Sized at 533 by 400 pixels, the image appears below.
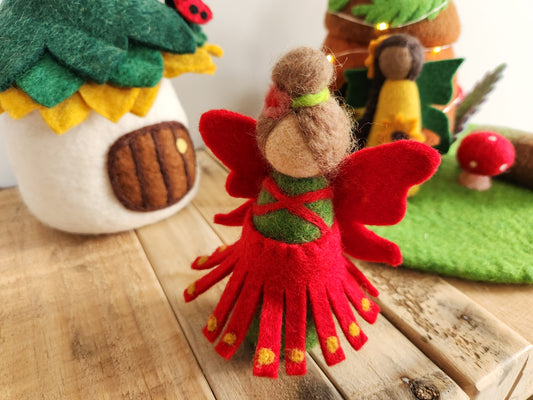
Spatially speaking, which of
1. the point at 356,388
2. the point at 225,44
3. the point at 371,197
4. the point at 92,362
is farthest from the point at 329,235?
the point at 225,44

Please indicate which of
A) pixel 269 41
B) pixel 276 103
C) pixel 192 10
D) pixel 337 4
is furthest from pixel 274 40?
pixel 276 103

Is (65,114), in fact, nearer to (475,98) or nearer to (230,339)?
(230,339)

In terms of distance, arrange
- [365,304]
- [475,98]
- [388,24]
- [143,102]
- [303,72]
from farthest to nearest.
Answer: [475,98], [388,24], [143,102], [365,304], [303,72]

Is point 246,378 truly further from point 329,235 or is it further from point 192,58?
point 192,58

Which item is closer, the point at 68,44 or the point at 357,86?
the point at 68,44

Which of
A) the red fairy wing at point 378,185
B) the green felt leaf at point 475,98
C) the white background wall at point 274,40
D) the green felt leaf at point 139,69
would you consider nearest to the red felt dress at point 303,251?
the red fairy wing at point 378,185

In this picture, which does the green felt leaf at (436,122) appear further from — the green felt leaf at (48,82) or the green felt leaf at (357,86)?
the green felt leaf at (48,82)
